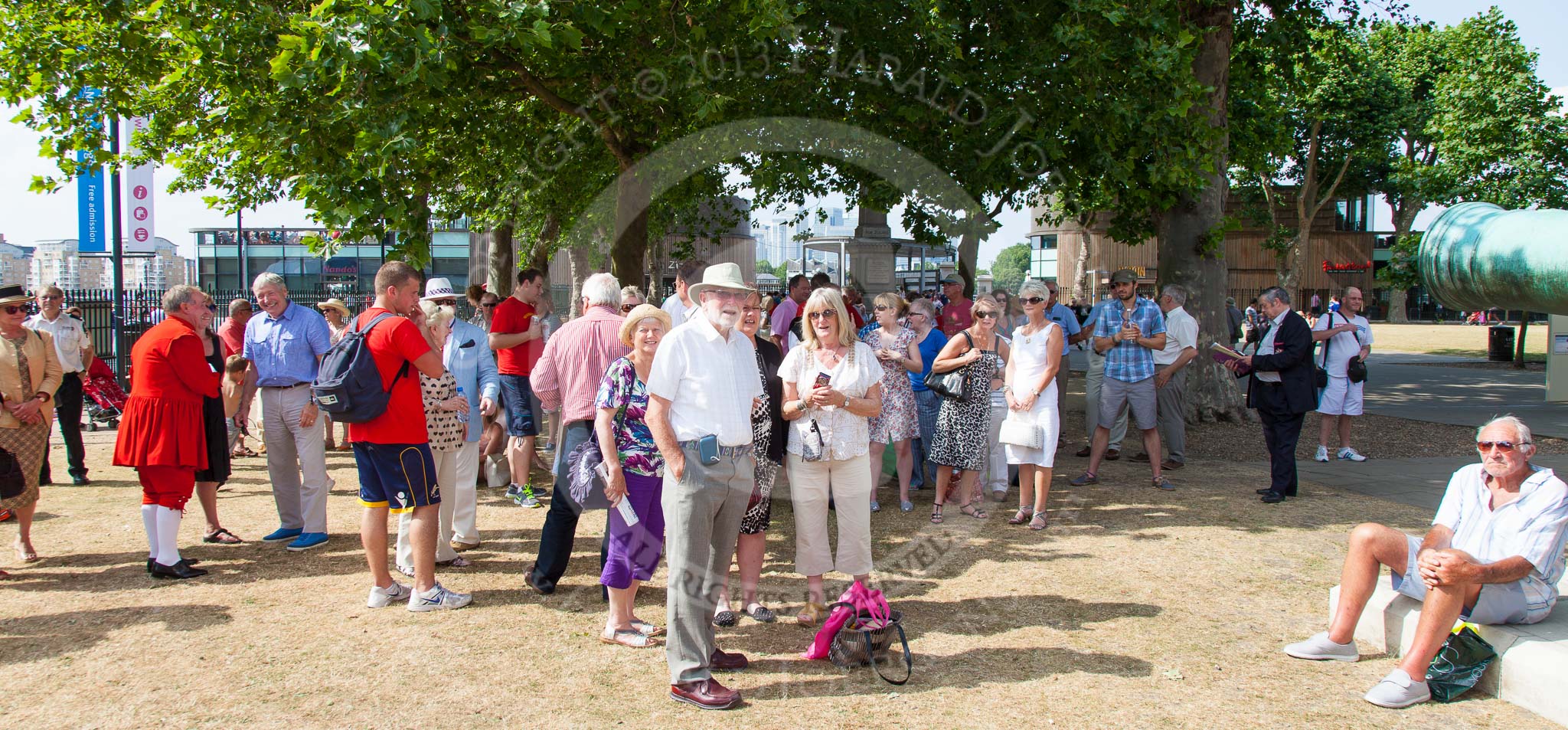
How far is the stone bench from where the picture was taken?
3.73 metres

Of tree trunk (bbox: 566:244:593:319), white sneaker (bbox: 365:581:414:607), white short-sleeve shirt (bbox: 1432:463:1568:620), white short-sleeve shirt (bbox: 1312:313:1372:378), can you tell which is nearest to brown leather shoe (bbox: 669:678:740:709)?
white sneaker (bbox: 365:581:414:607)

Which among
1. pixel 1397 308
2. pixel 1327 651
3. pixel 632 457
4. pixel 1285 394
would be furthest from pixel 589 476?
pixel 1397 308

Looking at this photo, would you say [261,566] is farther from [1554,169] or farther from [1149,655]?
[1554,169]

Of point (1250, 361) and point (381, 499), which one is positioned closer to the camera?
point (381, 499)

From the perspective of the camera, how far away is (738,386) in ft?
13.4

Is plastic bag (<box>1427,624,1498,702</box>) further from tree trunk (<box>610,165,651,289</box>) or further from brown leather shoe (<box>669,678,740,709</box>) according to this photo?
tree trunk (<box>610,165,651,289</box>)

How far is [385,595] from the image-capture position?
17.0 feet

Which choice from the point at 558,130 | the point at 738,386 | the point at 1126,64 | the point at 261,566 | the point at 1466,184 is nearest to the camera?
the point at 738,386

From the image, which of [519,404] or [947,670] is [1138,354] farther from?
[519,404]

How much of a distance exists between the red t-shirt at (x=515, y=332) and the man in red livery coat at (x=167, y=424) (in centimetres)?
237

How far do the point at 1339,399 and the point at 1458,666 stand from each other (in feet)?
20.9

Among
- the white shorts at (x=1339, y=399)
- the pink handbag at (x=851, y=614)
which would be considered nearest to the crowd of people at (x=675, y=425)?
Result: the pink handbag at (x=851, y=614)

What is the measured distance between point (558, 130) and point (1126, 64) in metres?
6.58

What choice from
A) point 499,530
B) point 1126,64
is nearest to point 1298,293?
point 1126,64
